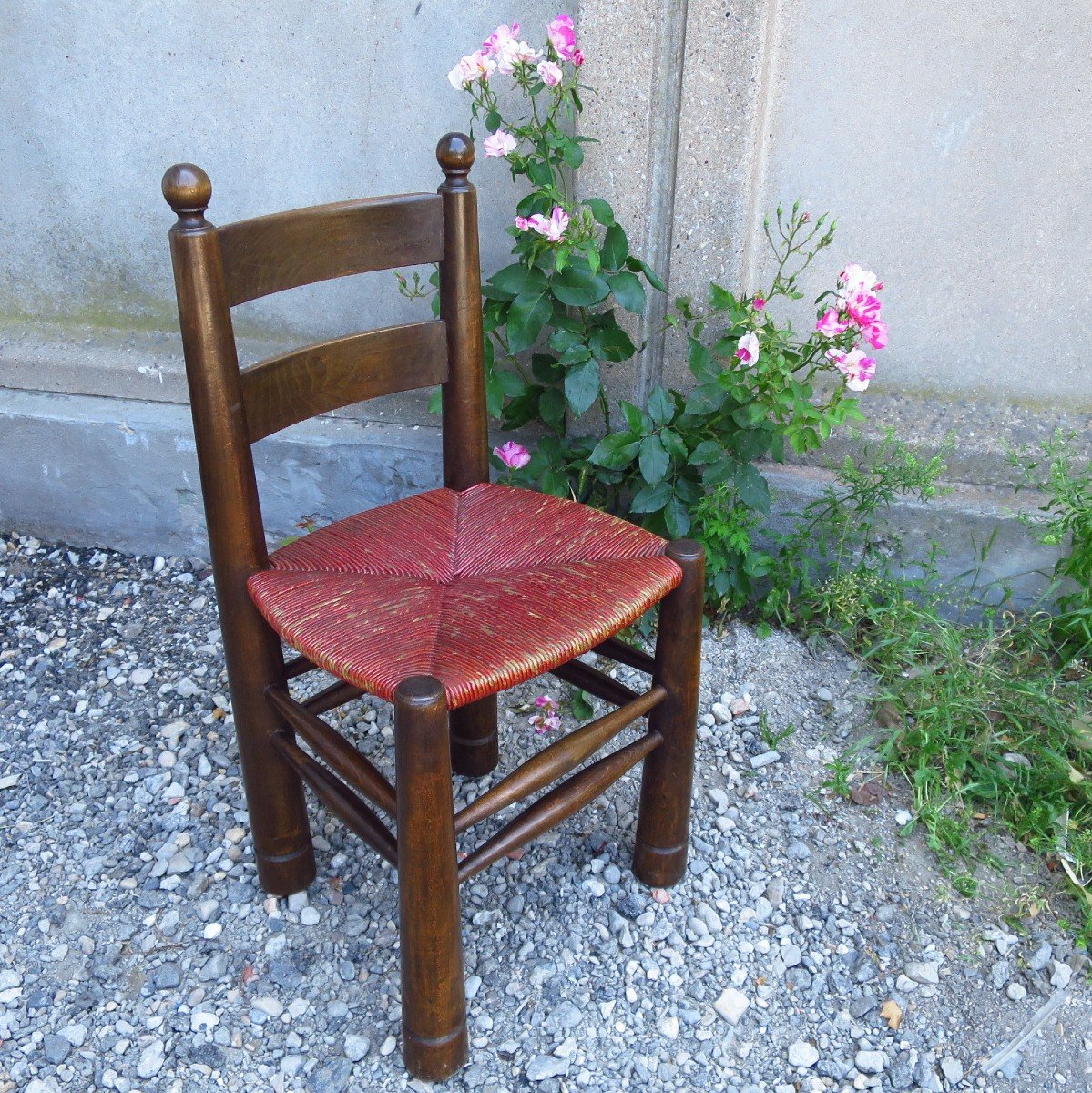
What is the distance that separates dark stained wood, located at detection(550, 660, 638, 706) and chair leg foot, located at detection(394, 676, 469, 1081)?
0.45m

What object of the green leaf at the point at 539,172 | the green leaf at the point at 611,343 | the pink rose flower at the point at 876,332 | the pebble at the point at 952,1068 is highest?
the green leaf at the point at 539,172

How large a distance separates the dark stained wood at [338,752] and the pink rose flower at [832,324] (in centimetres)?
115

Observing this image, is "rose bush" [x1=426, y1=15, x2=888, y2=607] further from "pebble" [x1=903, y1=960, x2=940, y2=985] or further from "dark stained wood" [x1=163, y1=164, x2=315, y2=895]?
"pebble" [x1=903, y1=960, x2=940, y2=985]

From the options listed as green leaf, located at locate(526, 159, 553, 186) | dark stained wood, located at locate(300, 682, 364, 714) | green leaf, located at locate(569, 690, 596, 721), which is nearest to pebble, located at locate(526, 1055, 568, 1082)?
dark stained wood, located at locate(300, 682, 364, 714)

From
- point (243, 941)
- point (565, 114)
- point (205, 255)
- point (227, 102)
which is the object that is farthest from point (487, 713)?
point (227, 102)

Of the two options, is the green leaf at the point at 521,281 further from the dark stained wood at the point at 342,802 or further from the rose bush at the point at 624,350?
the dark stained wood at the point at 342,802

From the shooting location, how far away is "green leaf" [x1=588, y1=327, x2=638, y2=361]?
2127 mm

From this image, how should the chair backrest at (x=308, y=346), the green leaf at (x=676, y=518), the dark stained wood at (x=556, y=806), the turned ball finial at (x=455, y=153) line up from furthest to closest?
the green leaf at (x=676, y=518) → the turned ball finial at (x=455, y=153) → the dark stained wood at (x=556, y=806) → the chair backrest at (x=308, y=346)

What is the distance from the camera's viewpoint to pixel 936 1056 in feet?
5.15

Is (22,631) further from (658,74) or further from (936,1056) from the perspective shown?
(936,1056)

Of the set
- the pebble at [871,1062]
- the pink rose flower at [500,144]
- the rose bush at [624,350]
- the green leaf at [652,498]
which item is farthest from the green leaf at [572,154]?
the pebble at [871,1062]

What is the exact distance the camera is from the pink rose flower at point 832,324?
6.48 feet

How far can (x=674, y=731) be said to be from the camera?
5.50ft

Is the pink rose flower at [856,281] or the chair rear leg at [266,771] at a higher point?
the pink rose flower at [856,281]
